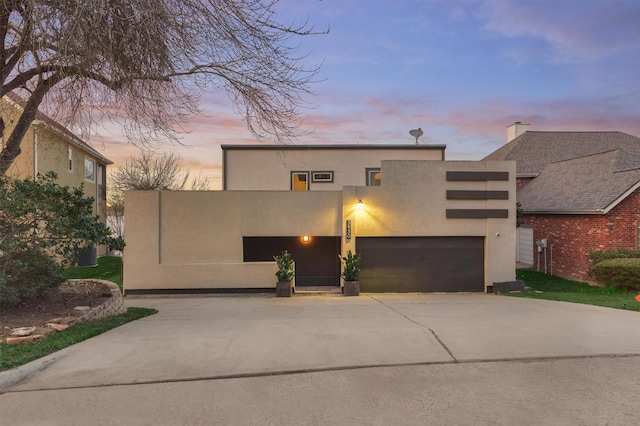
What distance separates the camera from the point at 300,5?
25.9 feet

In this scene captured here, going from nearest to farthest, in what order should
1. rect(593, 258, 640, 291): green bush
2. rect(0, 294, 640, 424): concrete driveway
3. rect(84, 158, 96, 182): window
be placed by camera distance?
rect(0, 294, 640, 424): concrete driveway, rect(593, 258, 640, 291): green bush, rect(84, 158, 96, 182): window

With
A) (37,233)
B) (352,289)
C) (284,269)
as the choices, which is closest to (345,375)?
(37,233)

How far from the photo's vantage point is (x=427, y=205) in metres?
15.4

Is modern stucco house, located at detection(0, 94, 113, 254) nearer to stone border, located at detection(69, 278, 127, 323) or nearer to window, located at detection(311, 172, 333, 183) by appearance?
stone border, located at detection(69, 278, 127, 323)

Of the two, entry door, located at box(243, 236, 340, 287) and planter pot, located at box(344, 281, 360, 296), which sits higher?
entry door, located at box(243, 236, 340, 287)

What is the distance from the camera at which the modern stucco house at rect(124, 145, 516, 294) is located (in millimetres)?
14836

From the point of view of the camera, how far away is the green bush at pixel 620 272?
1440 centimetres

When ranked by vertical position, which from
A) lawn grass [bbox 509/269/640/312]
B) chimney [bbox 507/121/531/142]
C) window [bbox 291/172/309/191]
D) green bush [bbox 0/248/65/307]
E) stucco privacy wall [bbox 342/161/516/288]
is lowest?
lawn grass [bbox 509/269/640/312]

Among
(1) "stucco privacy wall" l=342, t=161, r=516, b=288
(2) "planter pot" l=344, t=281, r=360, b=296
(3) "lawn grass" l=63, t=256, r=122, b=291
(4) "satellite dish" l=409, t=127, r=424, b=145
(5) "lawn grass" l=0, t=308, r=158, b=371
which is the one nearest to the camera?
(5) "lawn grass" l=0, t=308, r=158, b=371

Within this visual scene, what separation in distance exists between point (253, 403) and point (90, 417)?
4.75 ft

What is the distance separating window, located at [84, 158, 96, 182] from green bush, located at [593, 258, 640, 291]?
25.3m

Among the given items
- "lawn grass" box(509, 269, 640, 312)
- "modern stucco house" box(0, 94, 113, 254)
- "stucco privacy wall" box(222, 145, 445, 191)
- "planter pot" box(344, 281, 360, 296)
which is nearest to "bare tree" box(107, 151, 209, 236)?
"modern stucco house" box(0, 94, 113, 254)

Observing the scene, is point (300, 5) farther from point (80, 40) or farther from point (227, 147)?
point (227, 147)

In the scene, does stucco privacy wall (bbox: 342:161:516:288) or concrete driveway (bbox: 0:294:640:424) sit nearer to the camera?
concrete driveway (bbox: 0:294:640:424)
